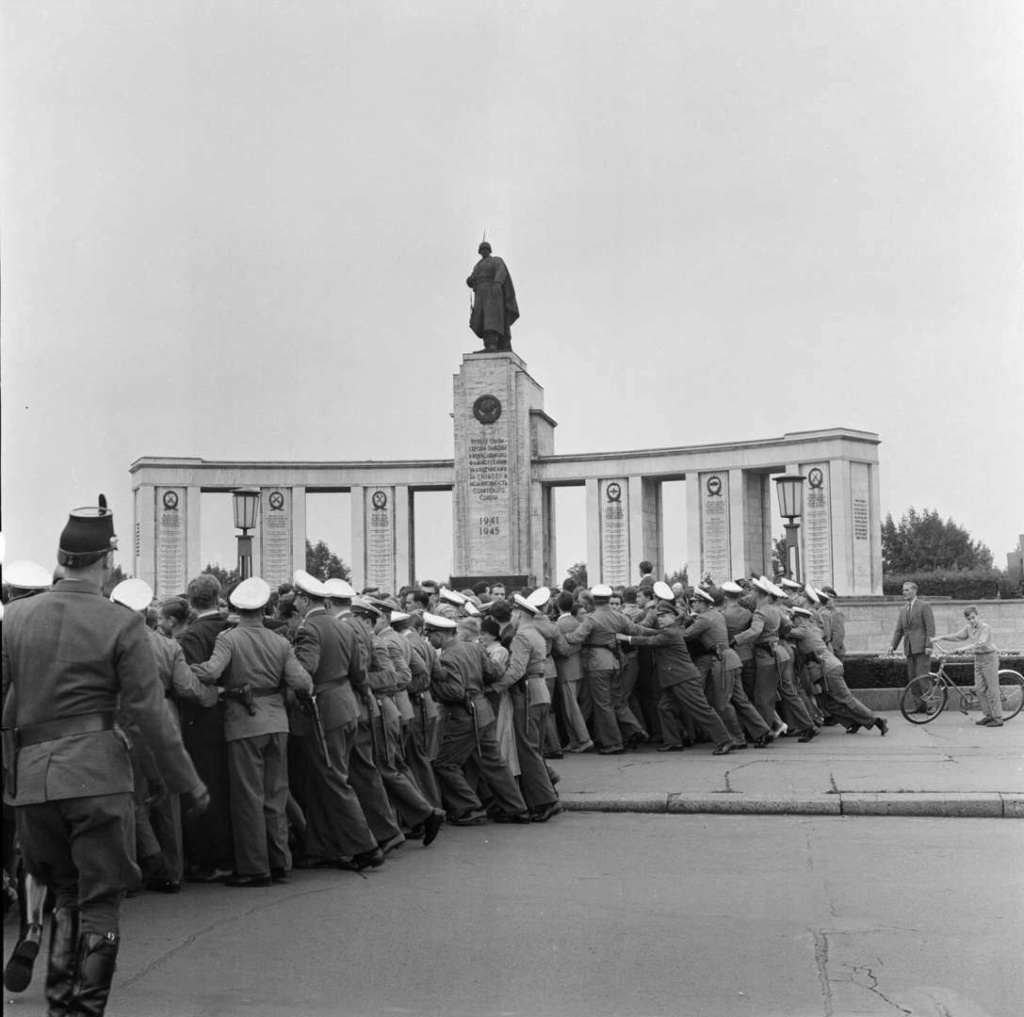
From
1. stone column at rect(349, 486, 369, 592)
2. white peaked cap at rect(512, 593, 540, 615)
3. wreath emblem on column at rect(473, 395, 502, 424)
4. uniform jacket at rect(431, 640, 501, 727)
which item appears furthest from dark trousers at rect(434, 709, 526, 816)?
stone column at rect(349, 486, 369, 592)

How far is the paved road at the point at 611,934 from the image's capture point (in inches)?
210

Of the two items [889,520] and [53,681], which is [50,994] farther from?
[889,520]

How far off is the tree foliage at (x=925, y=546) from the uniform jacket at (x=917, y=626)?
163 ft

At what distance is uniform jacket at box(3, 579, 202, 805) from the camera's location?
4672 millimetres

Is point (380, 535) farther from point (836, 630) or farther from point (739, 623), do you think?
point (739, 623)

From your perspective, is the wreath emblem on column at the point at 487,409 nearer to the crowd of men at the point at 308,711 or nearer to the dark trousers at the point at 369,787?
the crowd of men at the point at 308,711

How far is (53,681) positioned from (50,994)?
3.66 ft

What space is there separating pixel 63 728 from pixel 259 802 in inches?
126

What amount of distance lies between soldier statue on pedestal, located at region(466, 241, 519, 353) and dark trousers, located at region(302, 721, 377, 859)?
24.4 metres

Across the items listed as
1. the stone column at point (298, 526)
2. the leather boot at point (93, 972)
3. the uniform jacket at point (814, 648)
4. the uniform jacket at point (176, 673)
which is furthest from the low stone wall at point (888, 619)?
the leather boot at point (93, 972)

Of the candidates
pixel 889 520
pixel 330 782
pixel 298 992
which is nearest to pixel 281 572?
pixel 330 782

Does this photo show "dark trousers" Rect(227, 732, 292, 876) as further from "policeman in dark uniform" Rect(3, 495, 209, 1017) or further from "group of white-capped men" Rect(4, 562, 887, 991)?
"policeman in dark uniform" Rect(3, 495, 209, 1017)

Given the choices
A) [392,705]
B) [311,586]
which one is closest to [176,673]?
[311,586]

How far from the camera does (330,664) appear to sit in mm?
8422
